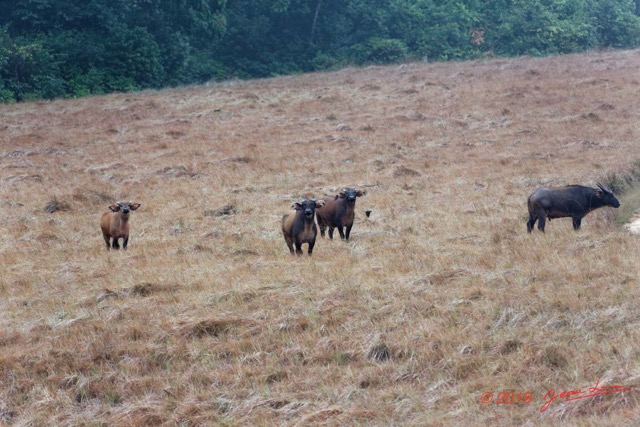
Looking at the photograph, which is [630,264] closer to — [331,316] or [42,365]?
[331,316]

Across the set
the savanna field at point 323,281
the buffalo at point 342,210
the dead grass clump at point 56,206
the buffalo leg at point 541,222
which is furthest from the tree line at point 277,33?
the buffalo leg at point 541,222

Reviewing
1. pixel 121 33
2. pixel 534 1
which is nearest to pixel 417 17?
pixel 534 1

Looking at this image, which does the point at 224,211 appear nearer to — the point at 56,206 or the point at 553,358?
the point at 56,206

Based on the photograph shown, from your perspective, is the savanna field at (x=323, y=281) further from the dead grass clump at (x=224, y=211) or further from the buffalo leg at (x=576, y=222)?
the buffalo leg at (x=576, y=222)

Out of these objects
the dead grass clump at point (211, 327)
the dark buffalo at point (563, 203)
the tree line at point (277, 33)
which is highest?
the tree line at point (277, 33)

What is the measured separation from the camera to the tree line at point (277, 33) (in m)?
46.4

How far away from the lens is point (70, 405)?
363 inches

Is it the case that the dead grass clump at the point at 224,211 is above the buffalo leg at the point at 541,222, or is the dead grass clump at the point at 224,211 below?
below

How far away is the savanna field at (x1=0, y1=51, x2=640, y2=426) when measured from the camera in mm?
8852

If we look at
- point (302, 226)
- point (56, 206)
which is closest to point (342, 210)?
point (302, 226)

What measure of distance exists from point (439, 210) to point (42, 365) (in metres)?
10.7

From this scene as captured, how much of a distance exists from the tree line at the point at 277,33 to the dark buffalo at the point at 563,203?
110 feet

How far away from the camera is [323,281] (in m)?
12.9

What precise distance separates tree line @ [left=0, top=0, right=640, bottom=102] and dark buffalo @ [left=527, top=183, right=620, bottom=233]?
33428 millimetres
